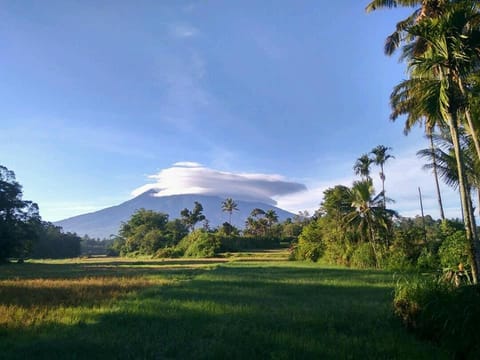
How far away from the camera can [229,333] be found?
7.45m

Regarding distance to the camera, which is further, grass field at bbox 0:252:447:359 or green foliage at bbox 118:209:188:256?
green foliage at bbox 118:209:188:256

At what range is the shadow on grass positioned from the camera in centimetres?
625

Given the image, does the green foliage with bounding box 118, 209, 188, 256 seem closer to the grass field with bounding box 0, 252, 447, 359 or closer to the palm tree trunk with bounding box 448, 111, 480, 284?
the grass field with bounding box 0, 252, 447, 359

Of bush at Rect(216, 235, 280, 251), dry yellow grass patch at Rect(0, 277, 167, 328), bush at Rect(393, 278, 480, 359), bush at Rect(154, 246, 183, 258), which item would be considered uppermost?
bush at Rect(216, 235, 280, 251)

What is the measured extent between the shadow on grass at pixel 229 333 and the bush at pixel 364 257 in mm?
18508

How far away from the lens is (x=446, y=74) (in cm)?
872

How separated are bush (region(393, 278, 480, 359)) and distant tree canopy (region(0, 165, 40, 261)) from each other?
50.8 metres

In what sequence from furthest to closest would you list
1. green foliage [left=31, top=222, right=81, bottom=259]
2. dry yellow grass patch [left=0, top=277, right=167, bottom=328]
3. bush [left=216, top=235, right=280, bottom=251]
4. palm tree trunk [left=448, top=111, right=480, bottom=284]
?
Result: green foliage [left=31, top=222, right=81, bottom=259]
bush [left=216, top=235, right=280, bottom=251]
dry yellow grass patch [left=0, top=277, right=167, bottom=328]
palm tree trunk [left=448, top=111, right=480, bottom=284]

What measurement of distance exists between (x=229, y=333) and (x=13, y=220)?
5527 cm

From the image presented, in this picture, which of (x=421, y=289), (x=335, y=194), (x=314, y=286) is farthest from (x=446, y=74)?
(x=335, y=194)

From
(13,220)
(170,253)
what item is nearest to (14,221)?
(13,220)

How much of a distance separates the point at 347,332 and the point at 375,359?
190cm

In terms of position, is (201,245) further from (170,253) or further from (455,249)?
(455,249)

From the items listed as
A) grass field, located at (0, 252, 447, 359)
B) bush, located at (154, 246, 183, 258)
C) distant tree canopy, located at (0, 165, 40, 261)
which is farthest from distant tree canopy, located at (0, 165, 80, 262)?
grass field, located at (0, 252, 447, 359)
